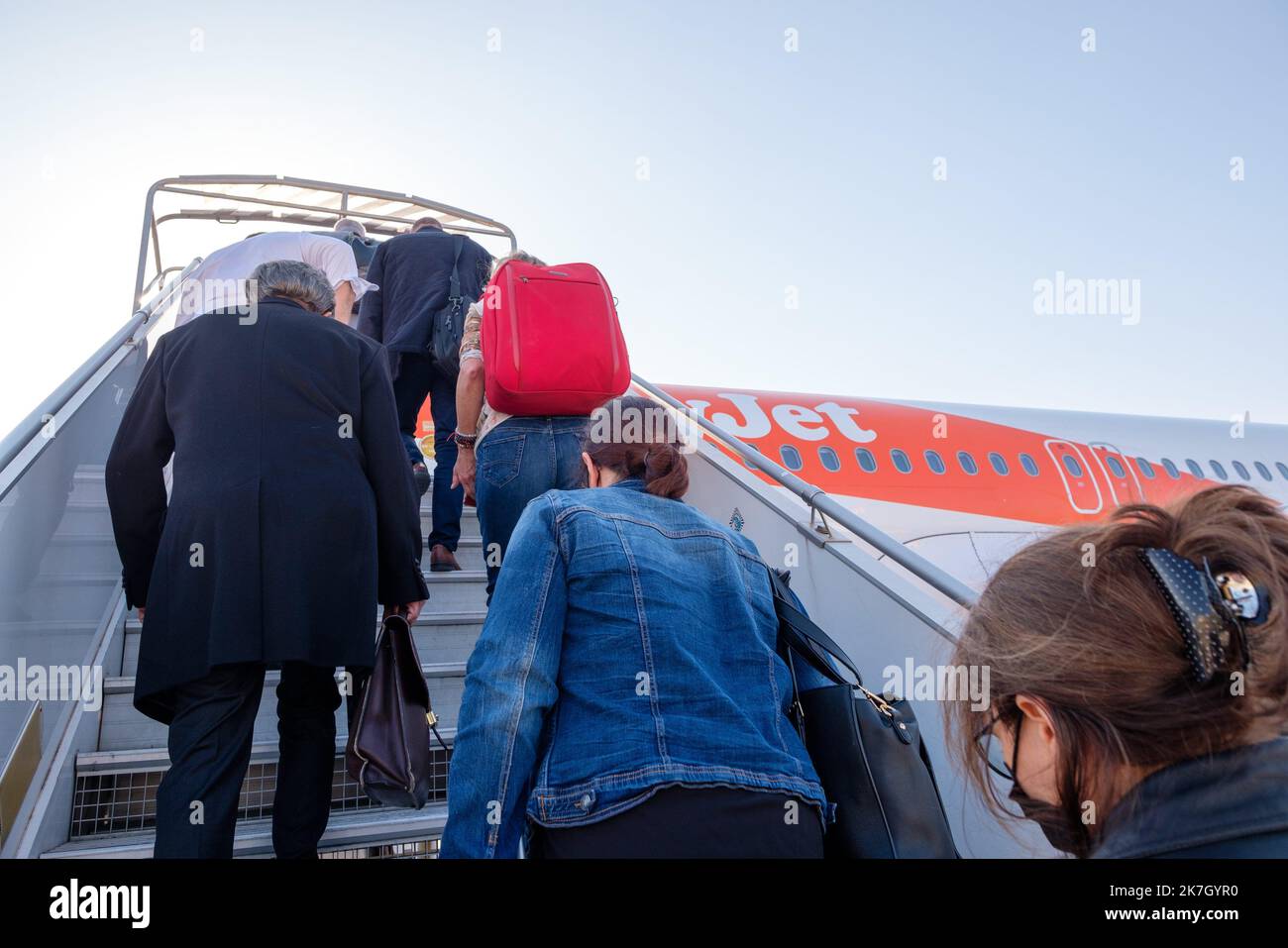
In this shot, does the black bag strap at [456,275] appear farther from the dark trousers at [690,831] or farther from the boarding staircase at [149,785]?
the dark trousers at [690,831]

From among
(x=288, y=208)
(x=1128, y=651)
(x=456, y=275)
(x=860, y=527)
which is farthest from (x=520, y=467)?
(x=288, y=208)

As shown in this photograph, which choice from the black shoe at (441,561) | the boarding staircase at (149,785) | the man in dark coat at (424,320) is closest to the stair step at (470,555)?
the man in dark coat at (424,320)

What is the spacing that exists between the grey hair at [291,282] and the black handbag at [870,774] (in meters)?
1.90

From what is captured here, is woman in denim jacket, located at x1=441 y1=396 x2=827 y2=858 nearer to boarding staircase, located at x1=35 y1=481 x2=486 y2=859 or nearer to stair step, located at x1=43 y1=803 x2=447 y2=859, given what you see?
boarding staircase, located at x1=35 y1=481 x2=486 y2=859

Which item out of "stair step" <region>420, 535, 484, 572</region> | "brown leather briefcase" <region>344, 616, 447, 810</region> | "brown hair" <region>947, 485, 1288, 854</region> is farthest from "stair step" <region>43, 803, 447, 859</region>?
"brown hair" <region>947, 485, 1288, 854</region>

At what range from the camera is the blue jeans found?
3.04 m

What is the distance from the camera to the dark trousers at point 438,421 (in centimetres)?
411

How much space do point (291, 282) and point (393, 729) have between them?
4.53 feet

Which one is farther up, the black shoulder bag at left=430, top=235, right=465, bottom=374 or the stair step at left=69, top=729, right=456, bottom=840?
the black shoulder bag at left=430, top=235, right=465, bottom=374

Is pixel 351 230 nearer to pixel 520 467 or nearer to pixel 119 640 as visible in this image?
pixel 119 640

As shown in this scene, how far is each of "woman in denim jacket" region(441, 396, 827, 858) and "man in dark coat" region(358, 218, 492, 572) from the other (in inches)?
96.8

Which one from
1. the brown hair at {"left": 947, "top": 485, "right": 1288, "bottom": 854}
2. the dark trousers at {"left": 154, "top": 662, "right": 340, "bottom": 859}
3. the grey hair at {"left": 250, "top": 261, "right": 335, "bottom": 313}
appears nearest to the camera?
the brown hair at {"left": 947, "top": 485, "right": 1288, "bottom": 854}
